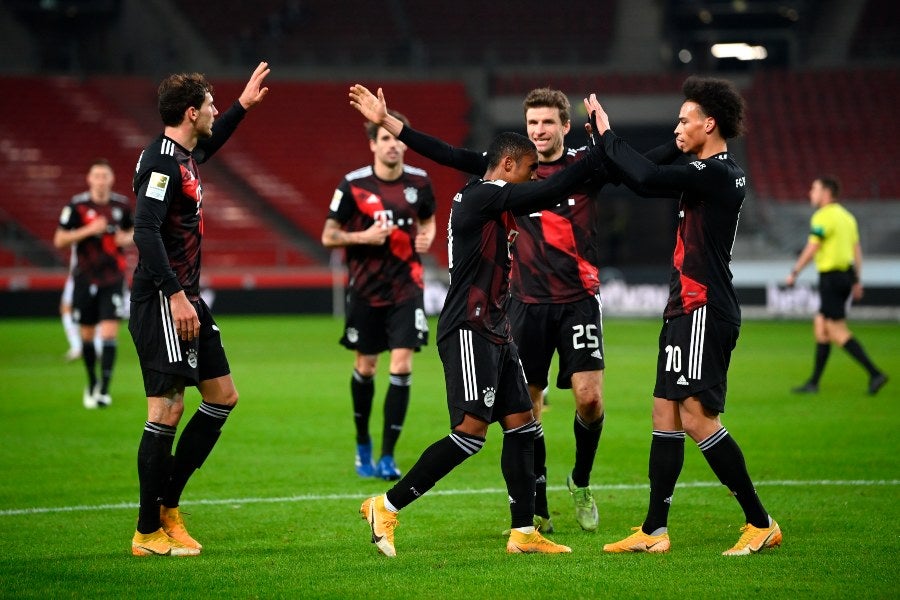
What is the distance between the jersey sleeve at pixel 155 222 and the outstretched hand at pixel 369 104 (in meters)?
1.08

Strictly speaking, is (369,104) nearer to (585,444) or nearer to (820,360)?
(585,444)

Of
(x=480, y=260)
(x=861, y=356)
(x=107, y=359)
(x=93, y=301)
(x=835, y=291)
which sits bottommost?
(x=107, y=359)

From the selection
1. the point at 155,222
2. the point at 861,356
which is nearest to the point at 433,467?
the point at 155,222

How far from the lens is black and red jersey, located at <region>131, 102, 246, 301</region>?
20.7 ft

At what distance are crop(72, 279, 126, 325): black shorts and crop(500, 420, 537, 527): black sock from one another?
7594 mm

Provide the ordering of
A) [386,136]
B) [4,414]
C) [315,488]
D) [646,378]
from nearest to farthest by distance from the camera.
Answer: [315,488]
[386,136]
[4,414]
[646,378]

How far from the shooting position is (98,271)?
13008 mm

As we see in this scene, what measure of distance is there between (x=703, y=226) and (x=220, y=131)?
2848 mm

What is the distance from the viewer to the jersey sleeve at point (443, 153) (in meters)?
6.70

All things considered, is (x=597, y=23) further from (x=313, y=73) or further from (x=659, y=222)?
(x=313, y=73)

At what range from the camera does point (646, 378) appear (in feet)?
51.4

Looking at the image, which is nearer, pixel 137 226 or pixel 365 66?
pixel 137 226

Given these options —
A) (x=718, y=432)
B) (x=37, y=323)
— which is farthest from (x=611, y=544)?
(x=37, y=323)

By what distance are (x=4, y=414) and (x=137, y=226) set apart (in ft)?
22.3
